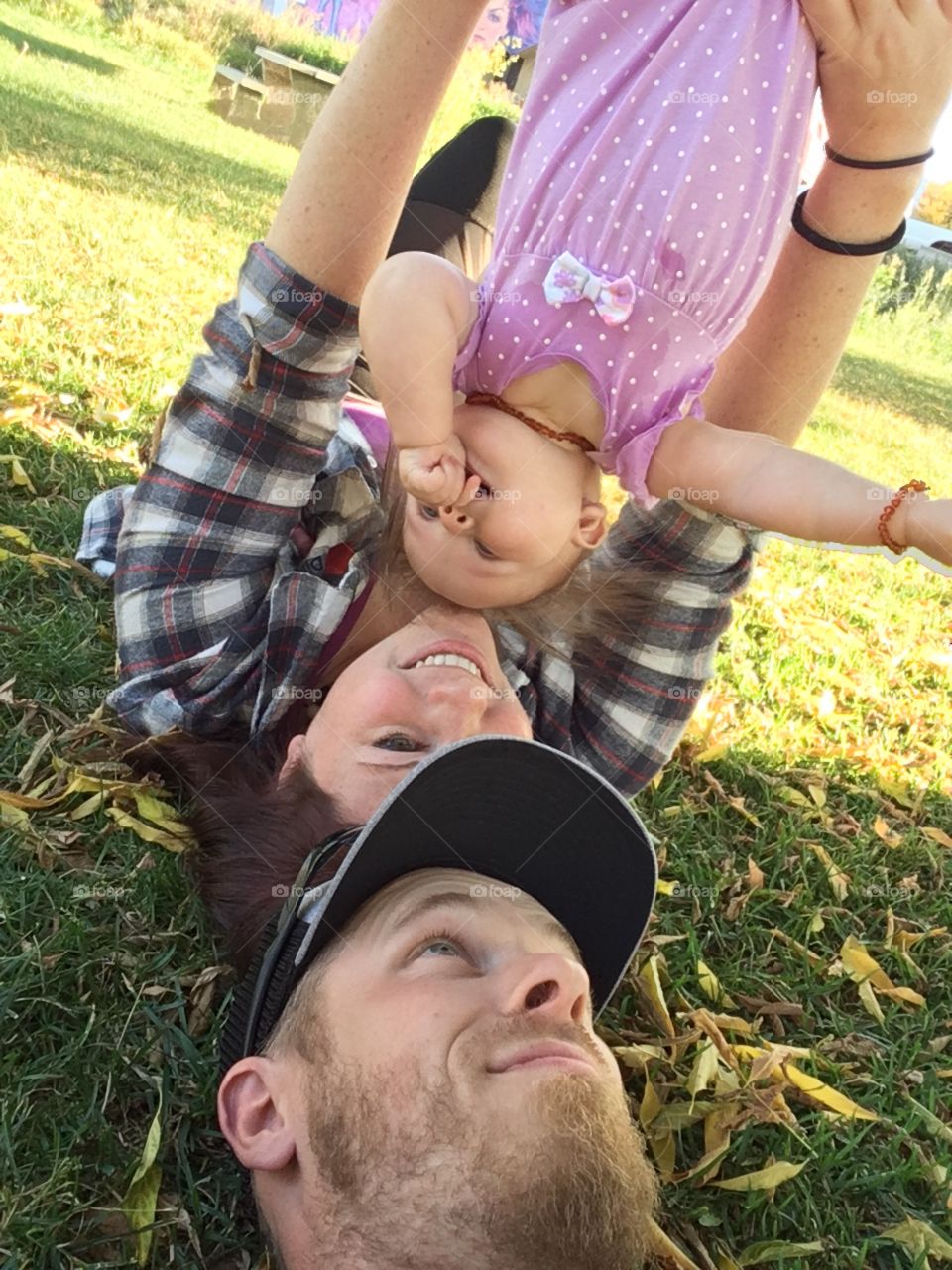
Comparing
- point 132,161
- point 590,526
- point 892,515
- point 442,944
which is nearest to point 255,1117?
point 442,944

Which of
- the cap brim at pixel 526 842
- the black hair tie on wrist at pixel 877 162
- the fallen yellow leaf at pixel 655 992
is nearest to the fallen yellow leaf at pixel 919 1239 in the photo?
the fallen yellow leaf at pixel 655 992

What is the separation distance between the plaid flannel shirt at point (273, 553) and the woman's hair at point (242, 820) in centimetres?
7

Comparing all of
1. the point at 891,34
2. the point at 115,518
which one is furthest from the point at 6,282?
the point at 891,34

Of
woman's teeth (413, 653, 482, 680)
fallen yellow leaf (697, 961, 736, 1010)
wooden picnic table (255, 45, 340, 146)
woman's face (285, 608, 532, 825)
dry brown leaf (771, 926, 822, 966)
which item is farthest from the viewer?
wooden picnic table (255, 45, 340, 146)

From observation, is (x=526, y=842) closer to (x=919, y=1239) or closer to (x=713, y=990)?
(x=713, y=990)

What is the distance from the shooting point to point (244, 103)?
11.9 m

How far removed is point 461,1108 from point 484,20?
906 centimetres

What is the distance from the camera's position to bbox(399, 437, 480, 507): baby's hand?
6.04ft

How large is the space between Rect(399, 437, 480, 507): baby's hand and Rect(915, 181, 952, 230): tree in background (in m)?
11.9

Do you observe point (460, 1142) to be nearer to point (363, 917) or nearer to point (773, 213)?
point (363, 917)

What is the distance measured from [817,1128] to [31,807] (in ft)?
5.23

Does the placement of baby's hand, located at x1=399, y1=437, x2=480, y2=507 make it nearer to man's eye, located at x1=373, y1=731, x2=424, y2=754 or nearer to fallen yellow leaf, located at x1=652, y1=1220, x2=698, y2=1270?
man's eye, located at x1=373, y1=731, x2=424, y2=754

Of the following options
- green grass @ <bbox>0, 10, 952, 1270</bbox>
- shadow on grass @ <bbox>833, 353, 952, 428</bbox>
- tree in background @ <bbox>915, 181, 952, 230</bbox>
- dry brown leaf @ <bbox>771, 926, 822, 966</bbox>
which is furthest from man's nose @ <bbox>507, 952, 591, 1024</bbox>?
tree in background @ <bbox>915, 181, 952, 230</bbox>

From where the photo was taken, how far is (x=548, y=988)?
1.59m
